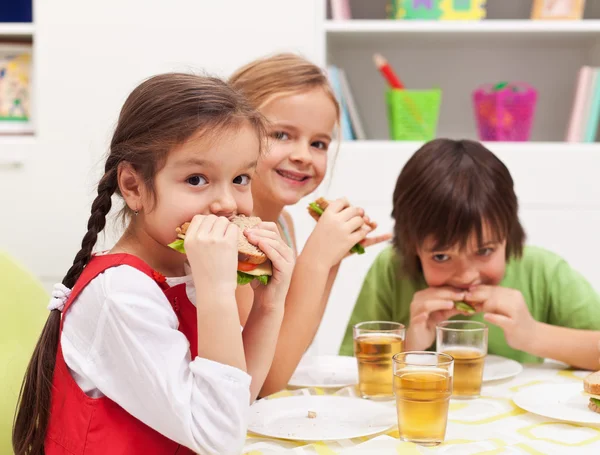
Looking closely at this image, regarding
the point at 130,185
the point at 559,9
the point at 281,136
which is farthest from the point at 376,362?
the point at 559,9

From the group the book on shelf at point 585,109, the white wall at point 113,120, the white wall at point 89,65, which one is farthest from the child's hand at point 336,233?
the book on shelf at point 585,109

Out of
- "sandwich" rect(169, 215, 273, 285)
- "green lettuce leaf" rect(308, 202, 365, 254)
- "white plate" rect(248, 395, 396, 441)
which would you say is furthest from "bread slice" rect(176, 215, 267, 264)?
"green lettuce leaf" rect(308, 202, 365, 254)

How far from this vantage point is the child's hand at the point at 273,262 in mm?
1046

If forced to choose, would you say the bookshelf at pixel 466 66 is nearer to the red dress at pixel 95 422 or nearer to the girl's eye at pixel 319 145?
the girl's eye at pixel 319 145

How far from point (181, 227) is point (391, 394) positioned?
1.43ft

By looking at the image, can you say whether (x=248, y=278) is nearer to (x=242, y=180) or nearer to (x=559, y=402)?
(x=242, y=180)

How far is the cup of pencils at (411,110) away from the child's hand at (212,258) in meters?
1.76

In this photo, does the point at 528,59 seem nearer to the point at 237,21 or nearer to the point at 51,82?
the point at 237,21

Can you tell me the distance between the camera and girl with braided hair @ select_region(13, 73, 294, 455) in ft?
3.07

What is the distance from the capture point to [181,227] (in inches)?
40.0

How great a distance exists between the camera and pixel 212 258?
96 centimetres

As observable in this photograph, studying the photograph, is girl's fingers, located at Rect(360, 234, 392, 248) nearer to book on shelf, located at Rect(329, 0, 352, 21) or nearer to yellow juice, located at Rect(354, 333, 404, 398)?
yellow juice, located at Rect(354, 333, 404, 398)

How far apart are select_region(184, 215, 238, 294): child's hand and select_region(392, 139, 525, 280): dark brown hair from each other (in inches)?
24.3

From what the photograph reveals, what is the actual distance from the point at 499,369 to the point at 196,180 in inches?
25.9
